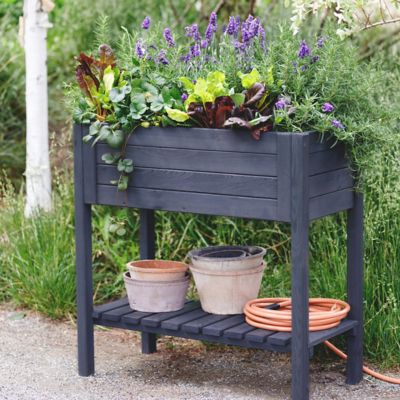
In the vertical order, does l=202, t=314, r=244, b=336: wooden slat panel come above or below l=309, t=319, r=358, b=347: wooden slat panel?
above

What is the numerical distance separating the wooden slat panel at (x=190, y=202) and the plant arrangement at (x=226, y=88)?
0.29 feet

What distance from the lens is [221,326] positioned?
382 centimetres

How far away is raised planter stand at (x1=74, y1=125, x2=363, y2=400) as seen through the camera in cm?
355

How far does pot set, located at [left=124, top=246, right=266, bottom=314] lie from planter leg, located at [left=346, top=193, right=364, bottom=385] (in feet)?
1.20

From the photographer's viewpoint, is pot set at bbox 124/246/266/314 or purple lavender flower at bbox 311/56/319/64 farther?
pot set at bbox 124/246/266/314

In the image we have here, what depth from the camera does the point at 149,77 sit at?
3.96m

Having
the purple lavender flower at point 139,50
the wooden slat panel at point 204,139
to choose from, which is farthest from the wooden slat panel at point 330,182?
the purple lavender flower at point 139,50

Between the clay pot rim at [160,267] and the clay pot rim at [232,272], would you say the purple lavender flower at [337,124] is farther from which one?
the clay pot rim at [160,267]

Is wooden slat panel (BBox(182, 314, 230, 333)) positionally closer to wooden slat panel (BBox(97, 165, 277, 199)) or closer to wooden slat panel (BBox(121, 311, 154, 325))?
wooden slat panel (BBox(121, 311, 154, 325))

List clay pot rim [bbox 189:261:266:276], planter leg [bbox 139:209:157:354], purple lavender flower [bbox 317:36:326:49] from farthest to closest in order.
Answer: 1. planter leg [bbox 139:209:157:354]
2. clay pot rim [bbox 189:261:266:276]
3. purple lavender flower [bbox 317:36:326:49]

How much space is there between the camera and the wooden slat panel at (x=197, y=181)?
3584 millimetres

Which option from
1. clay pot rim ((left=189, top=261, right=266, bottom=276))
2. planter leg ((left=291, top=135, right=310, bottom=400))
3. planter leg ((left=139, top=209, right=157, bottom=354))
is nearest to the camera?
planter leg ((left=291, top=135, right=310, bottom=400))

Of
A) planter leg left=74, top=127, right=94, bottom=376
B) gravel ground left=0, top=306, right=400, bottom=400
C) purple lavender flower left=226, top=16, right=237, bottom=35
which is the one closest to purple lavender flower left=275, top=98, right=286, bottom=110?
purple lavender flower left=226, top=16, right=237, bottom=35

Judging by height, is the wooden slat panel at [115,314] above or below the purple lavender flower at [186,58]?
below
